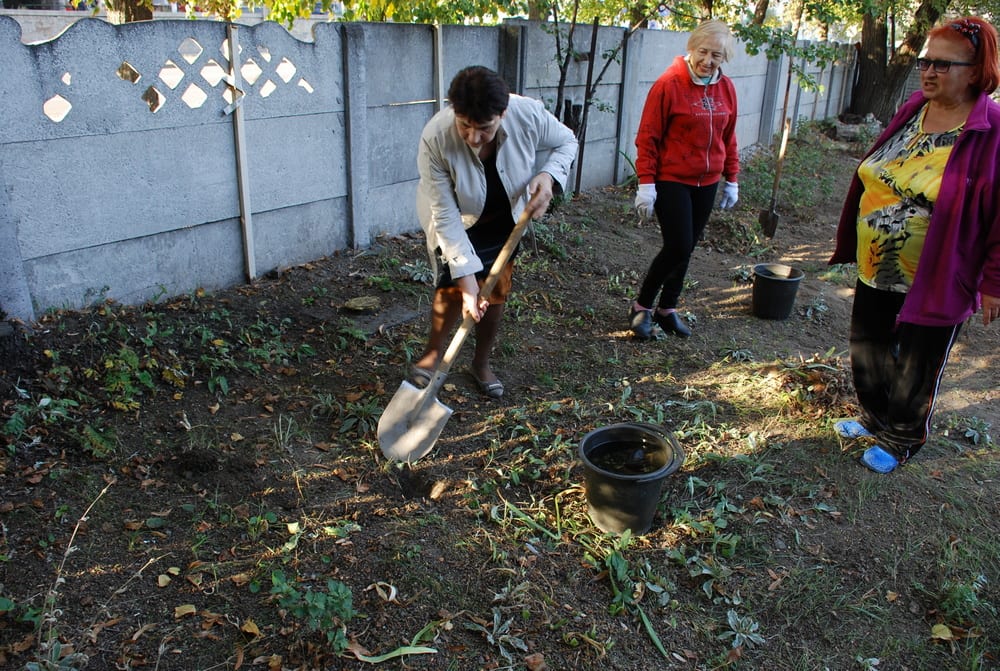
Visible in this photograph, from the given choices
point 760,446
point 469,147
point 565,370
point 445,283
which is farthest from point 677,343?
point 469,147

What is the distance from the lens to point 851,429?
3.53 meters

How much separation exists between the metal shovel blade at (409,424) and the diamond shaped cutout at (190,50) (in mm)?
2390

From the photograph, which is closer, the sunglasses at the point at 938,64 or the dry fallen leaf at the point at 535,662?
the dry fallen leaf at the point at 535,662

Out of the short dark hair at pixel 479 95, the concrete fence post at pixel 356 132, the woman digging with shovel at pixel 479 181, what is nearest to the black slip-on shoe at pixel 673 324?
the woman digging with shovel at pixel 479 181

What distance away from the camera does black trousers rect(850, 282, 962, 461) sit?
3.01 meters

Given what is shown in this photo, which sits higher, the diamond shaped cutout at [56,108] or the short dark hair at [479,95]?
the short dark hair at [479,95]

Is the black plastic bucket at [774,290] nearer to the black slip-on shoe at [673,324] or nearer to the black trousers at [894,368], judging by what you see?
the black slip-on shoe at [673,324]

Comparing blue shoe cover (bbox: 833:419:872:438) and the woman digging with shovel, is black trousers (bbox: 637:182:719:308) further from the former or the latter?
blue shoe cover (bbox: 833:419:872:438)

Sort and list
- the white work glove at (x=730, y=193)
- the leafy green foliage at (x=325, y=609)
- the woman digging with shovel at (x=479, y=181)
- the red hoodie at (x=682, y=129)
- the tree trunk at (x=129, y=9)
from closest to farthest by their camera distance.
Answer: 1. the leafy green foliage at (x=325, y=609)
2. the woman digging with shovel at (x=479, y=181)
3. the red hoodie at (x=682, y=129)
4. the white work glove at (x=730, y=193)
5. the tree trunk at (x=129, y=9)

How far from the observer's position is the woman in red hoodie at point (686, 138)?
402 centimetres

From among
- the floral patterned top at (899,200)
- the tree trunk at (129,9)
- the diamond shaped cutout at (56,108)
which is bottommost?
the floral patterned top at (899,200)

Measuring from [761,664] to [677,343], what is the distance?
2.41m

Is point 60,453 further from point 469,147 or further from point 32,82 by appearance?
point 469,147

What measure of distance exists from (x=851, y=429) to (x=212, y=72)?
388 centimetres
